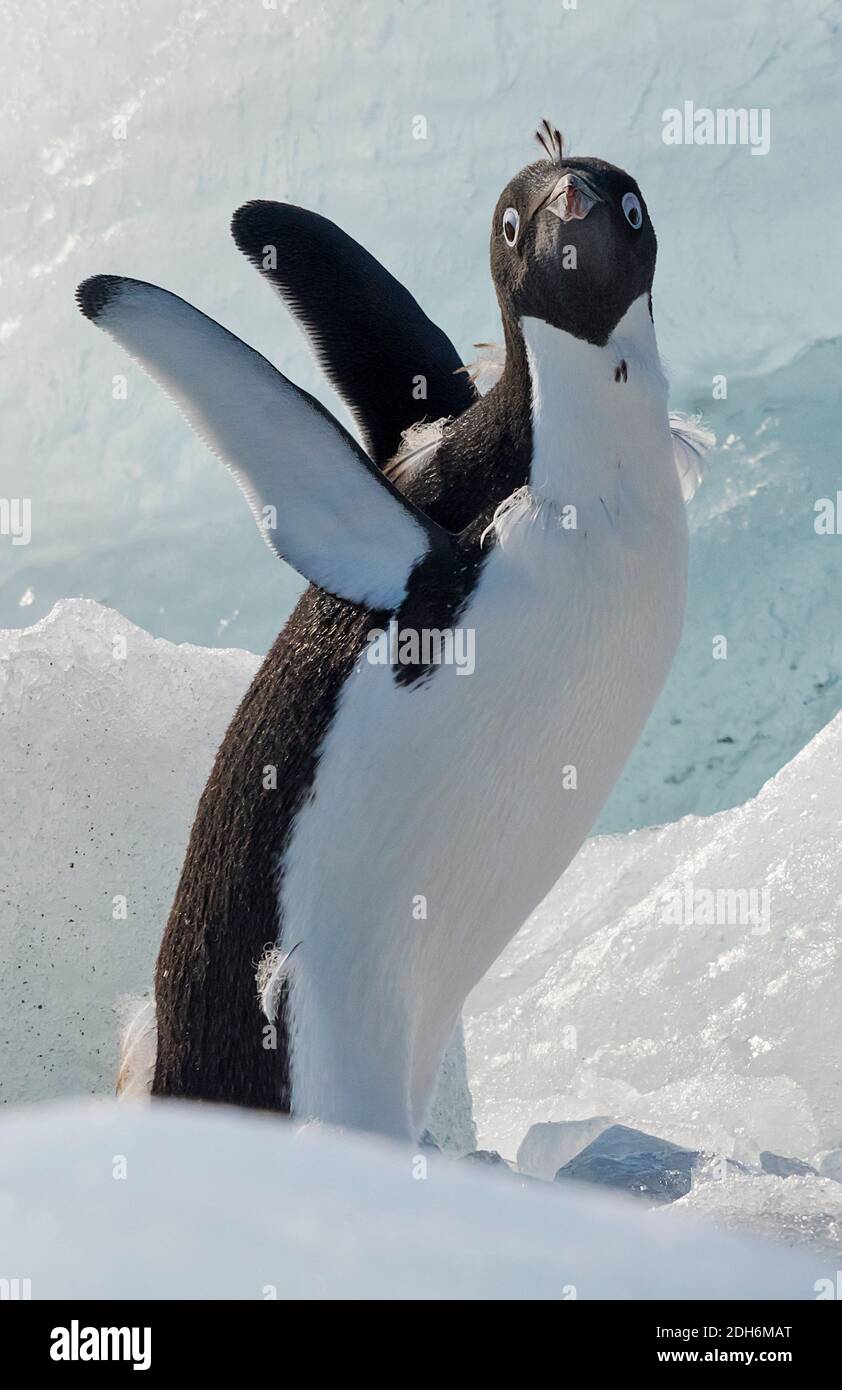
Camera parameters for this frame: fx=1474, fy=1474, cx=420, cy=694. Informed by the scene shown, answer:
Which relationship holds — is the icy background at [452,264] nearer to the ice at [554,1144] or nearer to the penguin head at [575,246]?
the ice at [554,1144]

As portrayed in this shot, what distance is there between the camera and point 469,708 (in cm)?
159

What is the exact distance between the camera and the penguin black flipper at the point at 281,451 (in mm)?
1541

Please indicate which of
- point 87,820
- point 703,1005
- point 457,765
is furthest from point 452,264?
point 457,765

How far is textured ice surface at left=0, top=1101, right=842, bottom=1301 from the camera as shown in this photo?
42.6 inches

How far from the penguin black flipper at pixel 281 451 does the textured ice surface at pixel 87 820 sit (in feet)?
4.70

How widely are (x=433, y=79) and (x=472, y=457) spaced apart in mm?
5231

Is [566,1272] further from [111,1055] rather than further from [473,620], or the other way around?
[111,1055]

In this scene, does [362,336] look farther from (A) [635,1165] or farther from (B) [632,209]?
Answer: (A) [635,1165]

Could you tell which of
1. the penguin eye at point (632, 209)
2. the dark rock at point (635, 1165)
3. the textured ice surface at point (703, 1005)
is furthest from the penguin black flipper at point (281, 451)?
the textured ice surface at point (703, 1005)

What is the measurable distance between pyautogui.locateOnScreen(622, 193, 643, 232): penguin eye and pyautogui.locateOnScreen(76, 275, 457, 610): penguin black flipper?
0.39 metres

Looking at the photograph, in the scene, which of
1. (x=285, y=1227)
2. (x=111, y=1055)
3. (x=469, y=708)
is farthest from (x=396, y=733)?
(x=111, y=1055)

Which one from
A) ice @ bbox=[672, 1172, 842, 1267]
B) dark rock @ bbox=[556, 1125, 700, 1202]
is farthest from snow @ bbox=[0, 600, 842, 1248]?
ice @ bbox=[672, 1172, 842, 1267]

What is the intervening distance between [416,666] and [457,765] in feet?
0.38

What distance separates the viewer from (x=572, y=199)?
5.10ft
